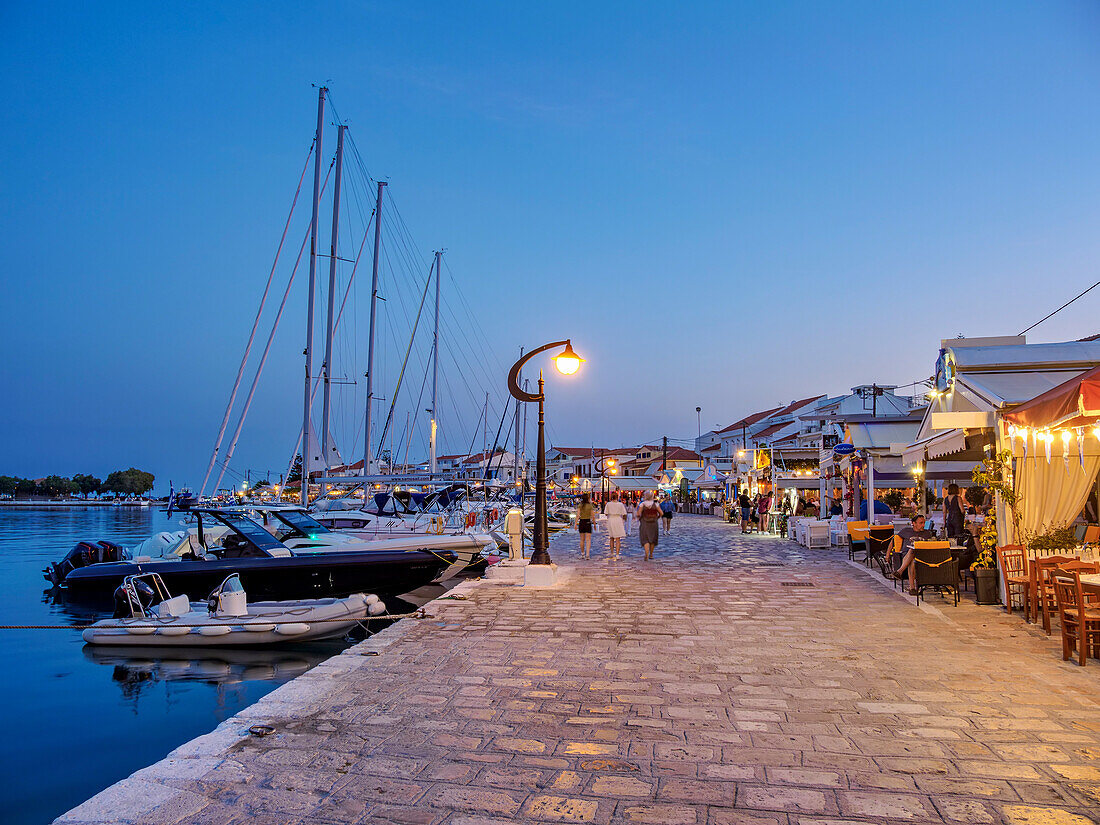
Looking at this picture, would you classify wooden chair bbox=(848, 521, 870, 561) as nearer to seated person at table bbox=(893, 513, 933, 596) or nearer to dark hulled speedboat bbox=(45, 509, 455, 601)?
seated person at table bbox=(893, 513, 933, 596)

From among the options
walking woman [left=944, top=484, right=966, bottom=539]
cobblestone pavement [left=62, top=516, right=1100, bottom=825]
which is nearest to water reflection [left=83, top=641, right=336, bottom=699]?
cobblestone pavement [left=62, top=516, right=1100, bottom=825]

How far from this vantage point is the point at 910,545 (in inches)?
448

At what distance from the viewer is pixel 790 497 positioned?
3753 cm

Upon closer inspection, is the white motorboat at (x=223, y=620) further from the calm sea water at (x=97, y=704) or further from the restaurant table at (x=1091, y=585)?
the restaurant table at (x=1091, y=585)

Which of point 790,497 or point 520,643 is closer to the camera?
point 520,643

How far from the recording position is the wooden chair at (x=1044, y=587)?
303 inches

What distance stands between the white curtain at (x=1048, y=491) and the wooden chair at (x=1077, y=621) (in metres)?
2.85

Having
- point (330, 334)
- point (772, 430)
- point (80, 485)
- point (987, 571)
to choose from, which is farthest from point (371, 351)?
point (80, 485)

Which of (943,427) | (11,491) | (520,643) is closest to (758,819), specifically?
(520,643)

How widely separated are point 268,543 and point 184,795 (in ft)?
37.8

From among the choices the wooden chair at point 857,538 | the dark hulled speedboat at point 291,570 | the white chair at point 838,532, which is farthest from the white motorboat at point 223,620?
the white chair at point 838,532

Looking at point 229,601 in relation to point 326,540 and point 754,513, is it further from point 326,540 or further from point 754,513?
point 754,513

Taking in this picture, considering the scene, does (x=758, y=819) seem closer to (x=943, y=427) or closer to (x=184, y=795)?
(x=184, y=795)

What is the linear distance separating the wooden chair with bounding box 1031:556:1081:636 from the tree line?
161874 mm
